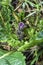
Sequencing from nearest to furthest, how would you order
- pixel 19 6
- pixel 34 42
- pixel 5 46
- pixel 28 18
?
pixel 34 42 < pixel 5 46 < pixel 28 18 < pixel 19 6

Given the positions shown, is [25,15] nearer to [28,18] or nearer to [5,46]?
[28,18]

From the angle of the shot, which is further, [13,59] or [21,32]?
[21,32]

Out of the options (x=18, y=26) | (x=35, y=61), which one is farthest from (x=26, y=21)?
(x=35, y=61)

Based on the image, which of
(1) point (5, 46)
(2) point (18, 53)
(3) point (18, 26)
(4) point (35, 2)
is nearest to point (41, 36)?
(2) point (18, 53)

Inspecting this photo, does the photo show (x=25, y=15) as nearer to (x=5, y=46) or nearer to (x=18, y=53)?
(x=5, y=46)

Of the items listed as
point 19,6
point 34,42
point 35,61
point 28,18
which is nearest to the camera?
point 34,42

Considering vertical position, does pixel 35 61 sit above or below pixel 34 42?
below

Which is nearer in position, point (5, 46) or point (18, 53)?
point (18, 53)

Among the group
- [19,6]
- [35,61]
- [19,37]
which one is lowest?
[35,61]
